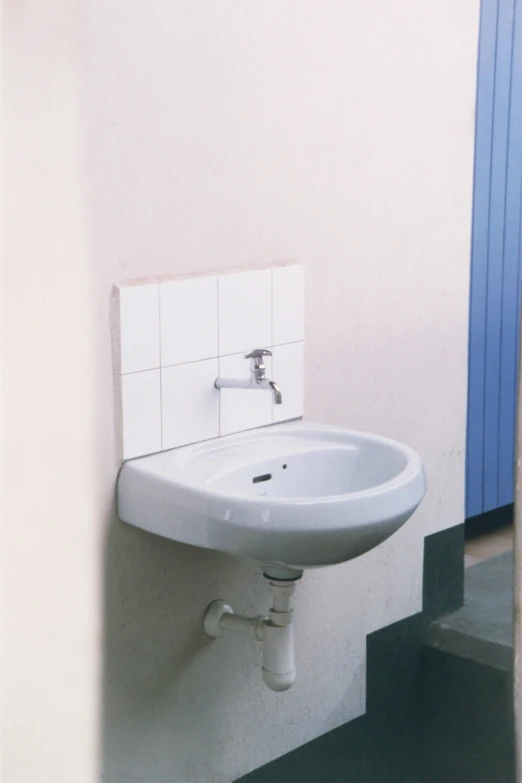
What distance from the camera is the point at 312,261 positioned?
2.18 meters

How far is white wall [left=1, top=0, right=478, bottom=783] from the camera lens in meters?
1.81

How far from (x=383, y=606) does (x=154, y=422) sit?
0.88m

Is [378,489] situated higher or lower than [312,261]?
lower

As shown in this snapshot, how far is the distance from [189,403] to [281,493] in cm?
25

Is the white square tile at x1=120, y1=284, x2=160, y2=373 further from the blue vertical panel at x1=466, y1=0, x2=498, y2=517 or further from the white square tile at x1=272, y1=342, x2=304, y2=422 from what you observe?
the blue vertical panel at x1=466, y1=0, x2=498, y2=517

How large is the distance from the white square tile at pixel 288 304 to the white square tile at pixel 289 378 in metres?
0.02

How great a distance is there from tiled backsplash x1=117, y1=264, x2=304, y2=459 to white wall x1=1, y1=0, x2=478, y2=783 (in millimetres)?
44

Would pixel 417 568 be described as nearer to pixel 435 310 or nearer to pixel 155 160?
pixel 435 310

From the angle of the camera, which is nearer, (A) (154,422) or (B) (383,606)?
(A) (154,422)

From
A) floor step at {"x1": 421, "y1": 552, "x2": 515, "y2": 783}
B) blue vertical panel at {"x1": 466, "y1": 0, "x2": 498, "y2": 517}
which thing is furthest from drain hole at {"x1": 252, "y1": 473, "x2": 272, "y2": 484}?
blue vertical panel at {"x1": 466, "y1": 0, "x2": 498, "y2": 517}

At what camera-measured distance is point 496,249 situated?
308 cm

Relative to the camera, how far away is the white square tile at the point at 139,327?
1832 millimetres

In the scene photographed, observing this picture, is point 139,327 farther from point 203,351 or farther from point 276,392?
point 276,392

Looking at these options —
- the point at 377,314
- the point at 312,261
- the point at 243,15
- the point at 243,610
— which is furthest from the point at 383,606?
the point at 243,15
